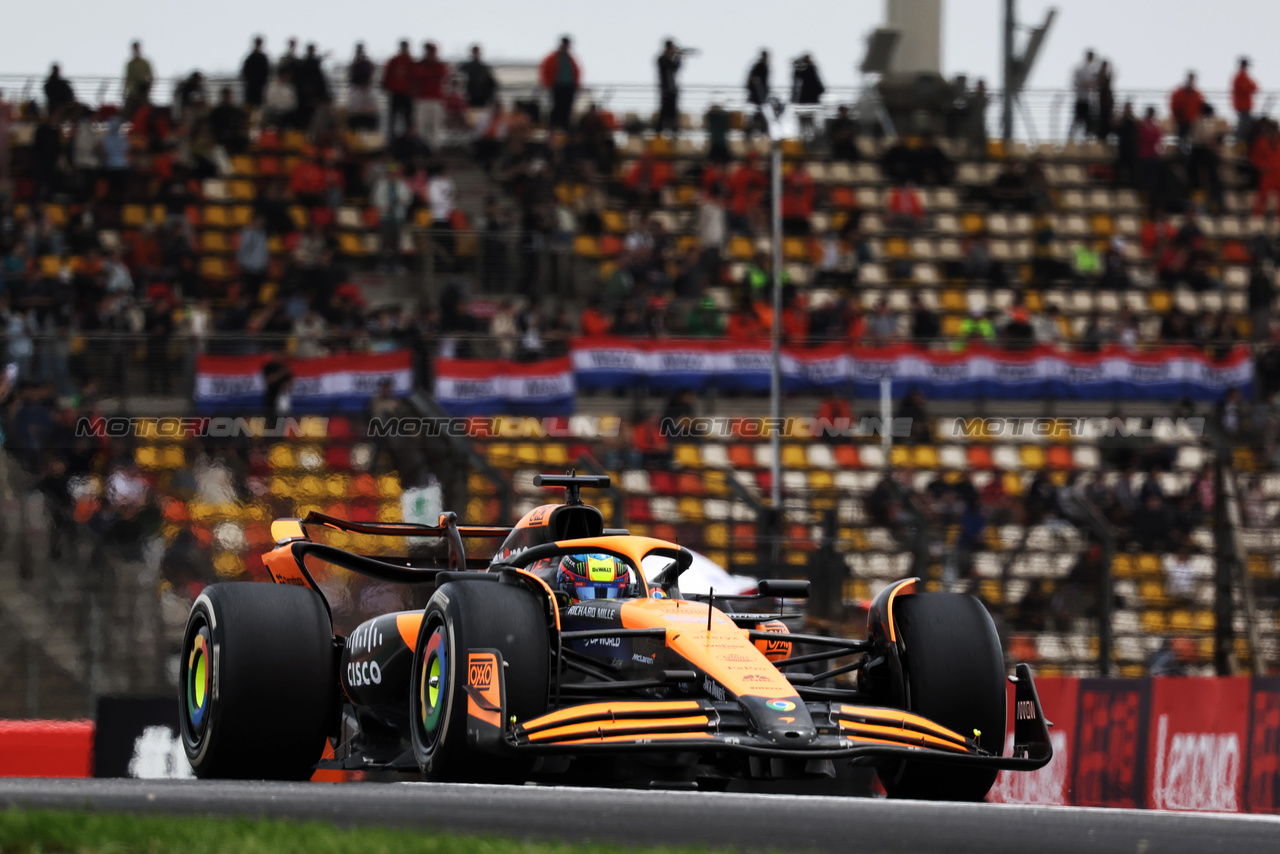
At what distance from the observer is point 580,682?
7.95 metres

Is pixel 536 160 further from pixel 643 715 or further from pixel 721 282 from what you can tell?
pixel 643 715

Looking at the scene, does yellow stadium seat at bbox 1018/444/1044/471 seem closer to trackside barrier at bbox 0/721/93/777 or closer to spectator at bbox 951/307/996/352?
spectator at bbox 951/307/996/352

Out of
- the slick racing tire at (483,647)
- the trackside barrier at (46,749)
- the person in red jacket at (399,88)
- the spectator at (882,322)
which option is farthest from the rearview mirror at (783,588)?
the person in red jacket at (399,88)

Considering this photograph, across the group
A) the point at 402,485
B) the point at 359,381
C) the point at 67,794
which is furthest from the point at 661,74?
the point at 67,794

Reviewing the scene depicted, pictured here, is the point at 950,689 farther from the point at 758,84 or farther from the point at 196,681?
the point at 758,84

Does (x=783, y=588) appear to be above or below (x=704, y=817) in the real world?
above

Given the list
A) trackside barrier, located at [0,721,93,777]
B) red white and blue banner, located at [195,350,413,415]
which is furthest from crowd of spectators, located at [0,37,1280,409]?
trackside barrier, located at [0,721,93,777]

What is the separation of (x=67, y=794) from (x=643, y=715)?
6.46ft

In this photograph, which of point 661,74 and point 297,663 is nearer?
point 297,663

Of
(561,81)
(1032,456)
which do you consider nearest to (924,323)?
(1032,456)

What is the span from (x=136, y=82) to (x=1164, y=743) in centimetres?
1444

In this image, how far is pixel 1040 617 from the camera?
12922 mm

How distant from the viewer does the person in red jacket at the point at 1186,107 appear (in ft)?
78.0

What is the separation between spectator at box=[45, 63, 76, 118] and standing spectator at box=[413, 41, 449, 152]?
376 centimetres
